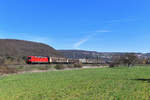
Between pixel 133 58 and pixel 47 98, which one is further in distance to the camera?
pixel 133 58

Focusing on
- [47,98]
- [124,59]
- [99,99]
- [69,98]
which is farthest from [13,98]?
[124,59]

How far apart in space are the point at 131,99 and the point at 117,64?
247ft

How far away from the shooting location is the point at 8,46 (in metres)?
104

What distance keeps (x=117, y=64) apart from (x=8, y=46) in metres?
66.6

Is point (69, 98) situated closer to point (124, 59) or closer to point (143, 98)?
point (143, 98)

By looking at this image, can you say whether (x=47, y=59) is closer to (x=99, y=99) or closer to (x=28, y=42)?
(x=99, y=99)

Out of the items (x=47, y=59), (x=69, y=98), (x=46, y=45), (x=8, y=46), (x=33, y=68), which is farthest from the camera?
(x=46, y=45)

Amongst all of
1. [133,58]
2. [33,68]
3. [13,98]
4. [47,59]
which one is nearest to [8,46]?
[47,59]

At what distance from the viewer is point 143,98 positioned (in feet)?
32.6

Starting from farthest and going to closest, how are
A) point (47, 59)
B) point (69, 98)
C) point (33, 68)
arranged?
point (47, 59), point (33, 68), point (69, 98)

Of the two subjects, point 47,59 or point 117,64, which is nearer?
point 47,59

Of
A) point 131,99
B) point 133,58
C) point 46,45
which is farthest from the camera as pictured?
point 46,45

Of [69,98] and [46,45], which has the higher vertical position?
[46,45]

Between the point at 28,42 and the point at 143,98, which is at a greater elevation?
the point at 28,42
